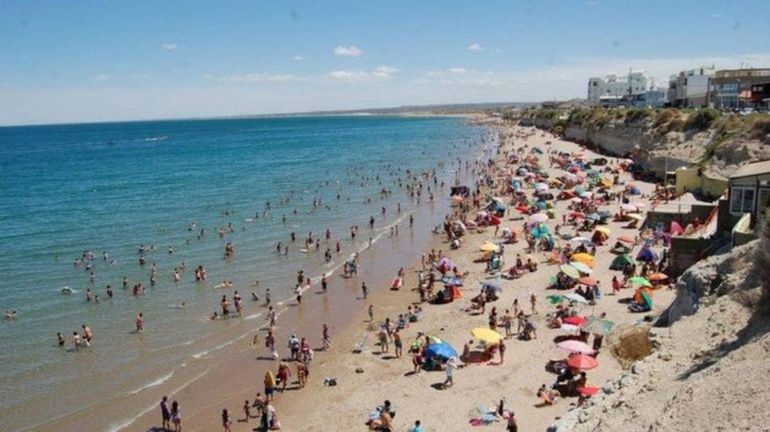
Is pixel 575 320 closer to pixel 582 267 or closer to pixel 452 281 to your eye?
pixel 582 267

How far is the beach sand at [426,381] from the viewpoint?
635 inches

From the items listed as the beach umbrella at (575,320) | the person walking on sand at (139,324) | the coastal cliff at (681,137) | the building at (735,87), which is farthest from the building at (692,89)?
the person walking on sand at (139,324)

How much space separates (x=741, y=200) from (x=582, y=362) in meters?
9.64

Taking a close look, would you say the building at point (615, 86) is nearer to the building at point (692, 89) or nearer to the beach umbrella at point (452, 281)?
the building at point (692, 89)

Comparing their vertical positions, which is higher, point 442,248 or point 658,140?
point 658,140

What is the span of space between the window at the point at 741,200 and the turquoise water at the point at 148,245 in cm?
1758

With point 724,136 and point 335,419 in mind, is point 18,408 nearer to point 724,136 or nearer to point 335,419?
point 335,419

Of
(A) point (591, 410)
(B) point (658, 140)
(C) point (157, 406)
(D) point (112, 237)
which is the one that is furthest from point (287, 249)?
(B) point (658, 140)

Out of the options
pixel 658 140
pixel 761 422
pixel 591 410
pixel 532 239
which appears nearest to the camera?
pixel 761 422

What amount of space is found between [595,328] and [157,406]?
41.4ft

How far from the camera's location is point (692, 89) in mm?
87562

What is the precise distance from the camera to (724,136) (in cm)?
4019

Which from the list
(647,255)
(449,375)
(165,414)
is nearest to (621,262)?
(647,255)

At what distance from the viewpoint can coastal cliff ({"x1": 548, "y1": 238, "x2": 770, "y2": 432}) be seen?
381 inches
